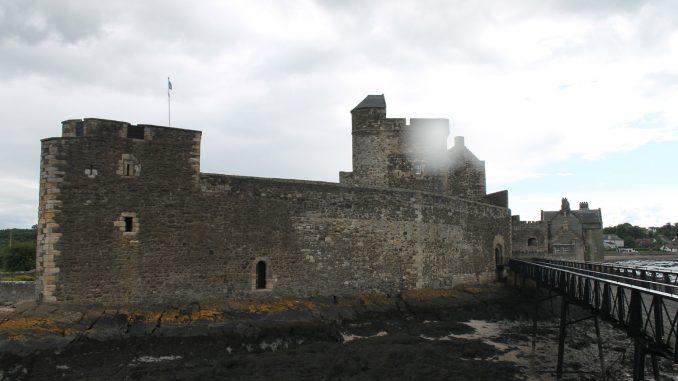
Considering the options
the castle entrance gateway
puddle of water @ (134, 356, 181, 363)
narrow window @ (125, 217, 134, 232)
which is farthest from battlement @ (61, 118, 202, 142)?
the castle entrance gateway

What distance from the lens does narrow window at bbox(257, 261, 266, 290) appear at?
55.0ft

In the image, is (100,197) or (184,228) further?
(184,228)

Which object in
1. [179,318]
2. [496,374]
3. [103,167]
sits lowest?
[496,374]

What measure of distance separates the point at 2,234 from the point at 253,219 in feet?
302

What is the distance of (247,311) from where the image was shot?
15422 millimetres

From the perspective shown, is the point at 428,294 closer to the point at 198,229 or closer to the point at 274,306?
the point at 274,306

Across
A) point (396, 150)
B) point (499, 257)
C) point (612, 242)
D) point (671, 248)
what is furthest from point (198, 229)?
point (612, 242)

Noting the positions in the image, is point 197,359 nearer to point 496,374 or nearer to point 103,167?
point 103,167

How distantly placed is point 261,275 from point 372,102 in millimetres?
13840

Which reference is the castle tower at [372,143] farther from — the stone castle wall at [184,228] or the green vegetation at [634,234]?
the green vegetation at [634,234]

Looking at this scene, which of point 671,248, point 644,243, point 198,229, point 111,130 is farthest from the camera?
point 644,243

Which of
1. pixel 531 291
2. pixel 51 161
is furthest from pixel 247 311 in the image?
pixel 531 291

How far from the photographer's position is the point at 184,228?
1541 centimetres

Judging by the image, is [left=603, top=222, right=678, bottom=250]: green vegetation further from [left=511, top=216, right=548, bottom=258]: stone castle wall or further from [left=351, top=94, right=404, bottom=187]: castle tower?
[left=351, top=94, right=404, bottom=187]: castle tower
